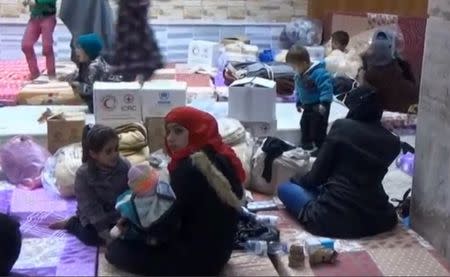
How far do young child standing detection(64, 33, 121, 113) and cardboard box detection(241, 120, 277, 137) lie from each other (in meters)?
1.07

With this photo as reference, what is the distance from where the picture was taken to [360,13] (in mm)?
7309

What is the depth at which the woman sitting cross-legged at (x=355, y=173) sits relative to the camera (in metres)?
3.39

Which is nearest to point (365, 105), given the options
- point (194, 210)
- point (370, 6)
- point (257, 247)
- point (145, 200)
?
point (257, 247)

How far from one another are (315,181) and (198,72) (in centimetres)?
318

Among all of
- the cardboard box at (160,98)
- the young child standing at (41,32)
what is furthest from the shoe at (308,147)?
the young child standing at (41,32)

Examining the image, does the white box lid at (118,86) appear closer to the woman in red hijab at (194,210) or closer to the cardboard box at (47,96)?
the cardboard box at (47,96)

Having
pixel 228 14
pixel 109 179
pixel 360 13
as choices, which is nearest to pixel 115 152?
pixel 109 179

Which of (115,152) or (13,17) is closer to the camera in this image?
(115,152)

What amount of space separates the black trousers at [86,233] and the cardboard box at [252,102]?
1599 millimetres

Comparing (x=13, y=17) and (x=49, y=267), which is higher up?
(x=13, y=17)

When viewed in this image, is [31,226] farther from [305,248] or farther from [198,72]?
[198,72]

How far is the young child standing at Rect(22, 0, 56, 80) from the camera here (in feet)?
20.2

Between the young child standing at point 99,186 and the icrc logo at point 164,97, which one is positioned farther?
the icrc logo at point 164,97

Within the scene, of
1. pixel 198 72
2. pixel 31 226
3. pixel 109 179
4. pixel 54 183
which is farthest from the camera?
pixel 198 72
